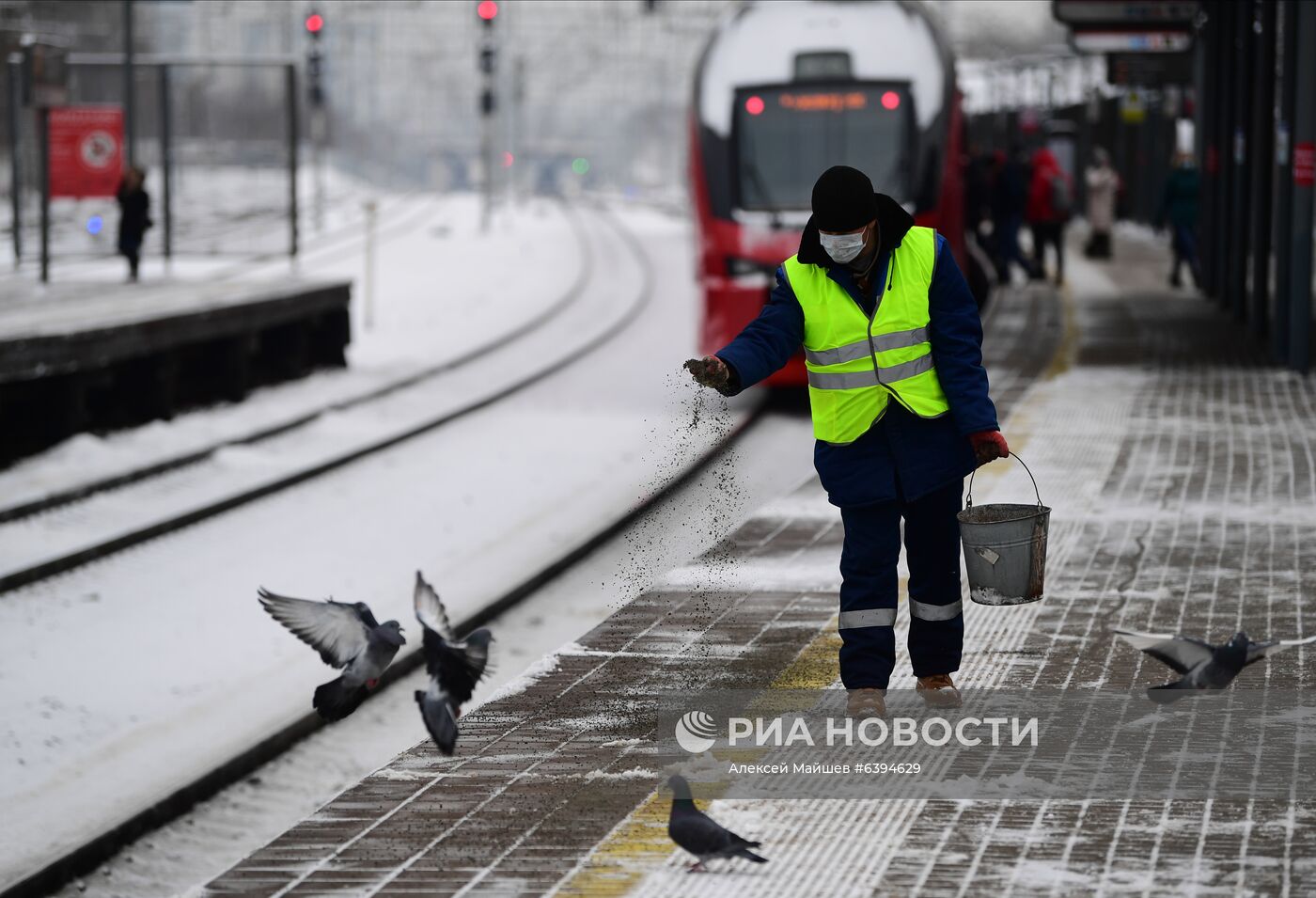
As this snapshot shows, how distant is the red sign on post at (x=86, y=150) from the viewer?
2405cm

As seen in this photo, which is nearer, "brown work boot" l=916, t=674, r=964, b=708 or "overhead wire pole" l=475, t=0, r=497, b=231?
"brown work boot" l=916, t=674, r=964, b=708

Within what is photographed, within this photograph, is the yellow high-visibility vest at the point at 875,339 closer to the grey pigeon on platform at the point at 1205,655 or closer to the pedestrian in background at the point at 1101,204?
the grey pigeon on platform at the point at 1205,655

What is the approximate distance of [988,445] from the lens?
5.45m

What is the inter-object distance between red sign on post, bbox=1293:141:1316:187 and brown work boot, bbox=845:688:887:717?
10060mm

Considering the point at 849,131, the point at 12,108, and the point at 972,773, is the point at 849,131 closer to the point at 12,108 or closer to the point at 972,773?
the point at 972,773

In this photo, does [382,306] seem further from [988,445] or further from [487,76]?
[988,445]

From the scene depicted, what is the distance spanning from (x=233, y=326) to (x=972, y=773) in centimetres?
1368

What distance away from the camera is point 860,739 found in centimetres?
550

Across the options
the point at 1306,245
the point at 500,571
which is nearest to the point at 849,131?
the point at 1306,245

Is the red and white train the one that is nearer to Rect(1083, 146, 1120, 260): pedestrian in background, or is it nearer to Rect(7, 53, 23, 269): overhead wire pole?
Rect(7, 53, 23, 269): overhead wire pole

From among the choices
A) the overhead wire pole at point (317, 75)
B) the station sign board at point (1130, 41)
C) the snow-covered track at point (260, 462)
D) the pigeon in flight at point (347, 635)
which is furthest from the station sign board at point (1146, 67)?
the pigeon in flight at point (347, 635)

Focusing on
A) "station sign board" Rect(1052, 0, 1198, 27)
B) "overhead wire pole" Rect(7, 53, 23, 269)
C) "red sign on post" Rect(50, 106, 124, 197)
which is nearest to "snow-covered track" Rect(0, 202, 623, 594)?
"red sign on post" Rect(50, 106, 124, 197)

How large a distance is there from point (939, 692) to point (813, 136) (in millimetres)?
11421

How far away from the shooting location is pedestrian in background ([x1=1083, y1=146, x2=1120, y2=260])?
2845 cm
